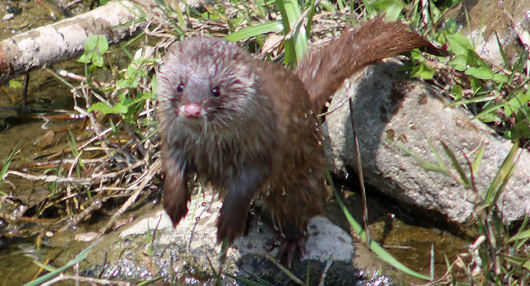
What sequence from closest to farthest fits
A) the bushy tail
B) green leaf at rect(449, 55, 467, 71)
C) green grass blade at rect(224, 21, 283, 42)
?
1. the bushy tail
2. green leaf at rect(449, 55, 467, 71)
3. green grass blade at rect(224, 21, 283, 42)

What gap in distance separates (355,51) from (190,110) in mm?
1282

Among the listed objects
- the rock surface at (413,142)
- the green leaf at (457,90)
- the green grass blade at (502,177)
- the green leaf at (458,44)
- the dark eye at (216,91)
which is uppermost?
the dark eye at (216,91)

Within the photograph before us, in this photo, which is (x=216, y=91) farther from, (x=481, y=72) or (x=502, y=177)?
(x=481, y=72)

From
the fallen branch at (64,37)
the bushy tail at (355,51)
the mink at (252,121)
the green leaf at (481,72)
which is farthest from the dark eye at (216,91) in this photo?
the fallen branch at (64,37)

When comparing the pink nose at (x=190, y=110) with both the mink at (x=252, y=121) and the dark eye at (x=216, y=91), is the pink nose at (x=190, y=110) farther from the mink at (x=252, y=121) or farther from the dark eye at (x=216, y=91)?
the dark eye at (x=216, y=91)

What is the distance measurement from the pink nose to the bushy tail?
1084 mm

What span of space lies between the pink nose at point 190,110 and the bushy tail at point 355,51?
1084mm

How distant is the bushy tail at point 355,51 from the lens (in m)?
3.05

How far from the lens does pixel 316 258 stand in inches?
122

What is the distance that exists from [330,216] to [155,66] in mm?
1711

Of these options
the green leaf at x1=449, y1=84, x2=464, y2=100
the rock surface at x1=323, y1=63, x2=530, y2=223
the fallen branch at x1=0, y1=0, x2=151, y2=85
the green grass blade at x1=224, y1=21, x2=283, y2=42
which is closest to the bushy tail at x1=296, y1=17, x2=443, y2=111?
the rock surface at x1=323, y1=63, x2=530, y2=223

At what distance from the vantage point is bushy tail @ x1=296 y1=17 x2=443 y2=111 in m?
3.05

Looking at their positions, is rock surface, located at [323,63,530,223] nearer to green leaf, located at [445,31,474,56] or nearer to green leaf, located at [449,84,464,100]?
green leaf, located at [449,84,464,100]

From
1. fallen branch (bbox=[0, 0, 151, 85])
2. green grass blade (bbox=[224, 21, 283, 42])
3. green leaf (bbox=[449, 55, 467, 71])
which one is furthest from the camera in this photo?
fallen branch (bbox=[0, 0, 151, 85])
